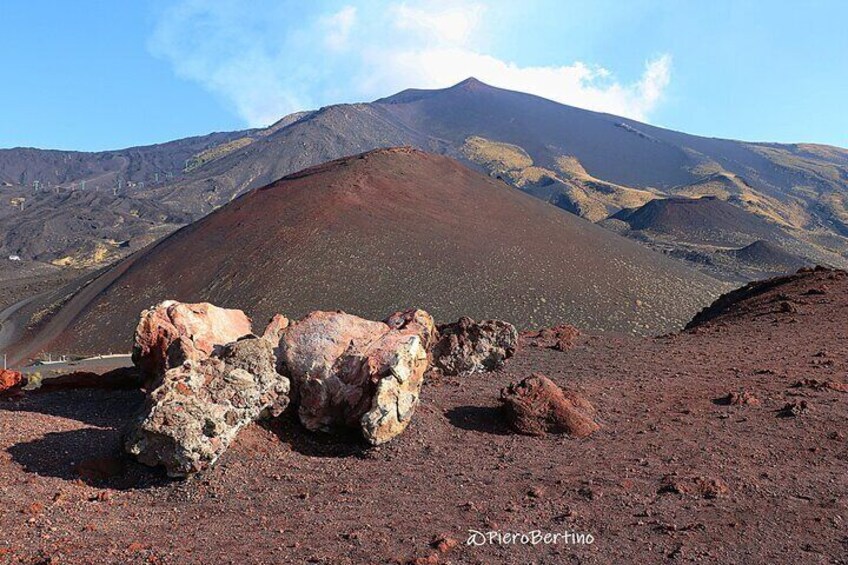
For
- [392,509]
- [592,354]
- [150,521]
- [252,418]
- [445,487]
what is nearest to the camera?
[150,521]

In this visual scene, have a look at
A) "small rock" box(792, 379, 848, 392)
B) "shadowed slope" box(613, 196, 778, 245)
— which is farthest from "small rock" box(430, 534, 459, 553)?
"shadowed slope" box(613, 196, 778, 245)

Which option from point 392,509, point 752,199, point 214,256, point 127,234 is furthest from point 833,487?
point 752,199

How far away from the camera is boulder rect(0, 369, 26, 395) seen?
1101cm

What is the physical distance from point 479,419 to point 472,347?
3685 millimetres

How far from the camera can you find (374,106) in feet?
510

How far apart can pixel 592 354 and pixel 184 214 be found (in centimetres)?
9472

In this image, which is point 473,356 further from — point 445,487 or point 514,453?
point 445,487

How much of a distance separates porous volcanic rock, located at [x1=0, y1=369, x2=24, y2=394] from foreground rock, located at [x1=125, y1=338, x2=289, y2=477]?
462 centimetres

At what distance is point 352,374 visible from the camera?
9453 millimetres

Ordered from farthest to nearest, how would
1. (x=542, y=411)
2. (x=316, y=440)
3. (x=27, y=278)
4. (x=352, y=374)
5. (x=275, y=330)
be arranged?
(x=27, y=278) < (x=275, y=330) < (x=542, y=411) < (x=352, y=374) < (x=316, y=440)

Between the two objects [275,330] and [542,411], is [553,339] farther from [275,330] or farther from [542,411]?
[275,330]

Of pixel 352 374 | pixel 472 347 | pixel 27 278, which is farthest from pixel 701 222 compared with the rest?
pixel 352 374

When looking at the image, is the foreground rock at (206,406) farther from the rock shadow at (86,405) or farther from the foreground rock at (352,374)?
the rock shadow at (86,405)

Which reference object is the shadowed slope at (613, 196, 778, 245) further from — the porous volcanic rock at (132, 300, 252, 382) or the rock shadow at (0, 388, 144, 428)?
the rock shadow at (0, 388, 144, 428)
